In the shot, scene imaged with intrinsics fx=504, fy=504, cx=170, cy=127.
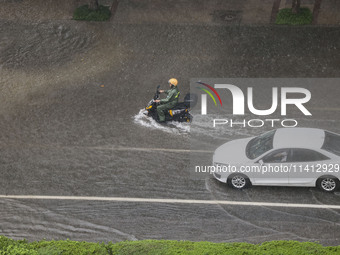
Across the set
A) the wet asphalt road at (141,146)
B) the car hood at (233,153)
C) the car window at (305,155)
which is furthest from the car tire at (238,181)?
the car window at (305,155)

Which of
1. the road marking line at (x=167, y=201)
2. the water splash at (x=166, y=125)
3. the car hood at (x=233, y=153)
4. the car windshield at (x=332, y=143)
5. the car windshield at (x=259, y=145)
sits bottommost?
the road marking line at (x=167, y=201)

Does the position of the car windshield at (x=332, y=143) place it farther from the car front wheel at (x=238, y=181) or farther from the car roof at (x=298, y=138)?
the car front wheel at (x=238, y=181)

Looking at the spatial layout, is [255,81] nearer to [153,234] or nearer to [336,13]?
[336,13]

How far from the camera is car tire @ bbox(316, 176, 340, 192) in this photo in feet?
46.7

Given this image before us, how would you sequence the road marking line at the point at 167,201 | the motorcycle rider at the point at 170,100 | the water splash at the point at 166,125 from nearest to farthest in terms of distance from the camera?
the road marking line at the point at 167,201
the water splash at the point at 166,125
the motorcycle rider at the point at 170,100

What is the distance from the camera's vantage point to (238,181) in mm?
14695

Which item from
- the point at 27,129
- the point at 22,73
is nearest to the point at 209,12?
the point at 22,73

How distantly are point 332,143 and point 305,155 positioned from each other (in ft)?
3.24

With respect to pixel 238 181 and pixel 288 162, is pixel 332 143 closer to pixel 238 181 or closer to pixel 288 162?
pixel 288 162

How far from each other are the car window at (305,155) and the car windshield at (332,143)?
289 millimetres

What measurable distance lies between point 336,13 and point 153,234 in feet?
47.5

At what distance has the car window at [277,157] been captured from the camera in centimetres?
1430

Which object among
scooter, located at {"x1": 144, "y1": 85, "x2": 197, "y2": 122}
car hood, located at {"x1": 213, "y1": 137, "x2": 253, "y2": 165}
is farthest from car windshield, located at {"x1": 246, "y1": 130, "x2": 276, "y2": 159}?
scooter, located at {"x1": 144, "y1": 85, "x2": 197, "y2": 122}

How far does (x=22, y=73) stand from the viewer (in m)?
20.6
